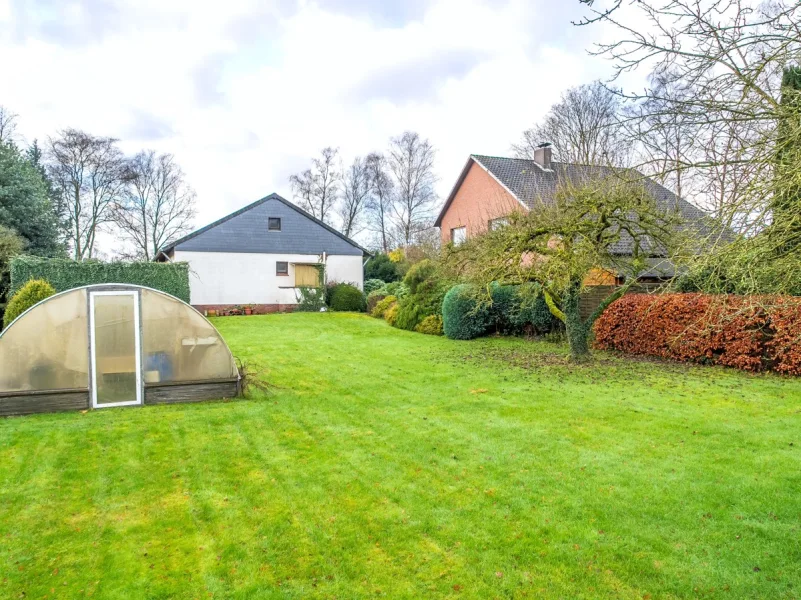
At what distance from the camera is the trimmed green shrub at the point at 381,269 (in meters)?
30.2

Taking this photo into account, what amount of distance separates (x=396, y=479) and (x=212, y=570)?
187cm

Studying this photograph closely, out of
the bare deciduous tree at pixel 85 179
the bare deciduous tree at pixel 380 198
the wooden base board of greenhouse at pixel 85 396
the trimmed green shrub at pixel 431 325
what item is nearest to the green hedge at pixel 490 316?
the trimmed green shrub at pixel 431 325

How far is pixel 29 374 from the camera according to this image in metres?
6.80

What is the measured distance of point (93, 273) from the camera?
17500 millimetres

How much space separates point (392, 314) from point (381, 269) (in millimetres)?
10734

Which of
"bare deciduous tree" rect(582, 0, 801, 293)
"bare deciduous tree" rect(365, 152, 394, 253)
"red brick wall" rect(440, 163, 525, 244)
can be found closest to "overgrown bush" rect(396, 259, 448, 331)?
"red brick wall" rect(440, 163, 525, 244)

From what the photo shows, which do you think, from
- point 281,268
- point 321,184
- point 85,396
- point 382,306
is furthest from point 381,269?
point 85,396

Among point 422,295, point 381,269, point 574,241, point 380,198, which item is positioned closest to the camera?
point 574,241

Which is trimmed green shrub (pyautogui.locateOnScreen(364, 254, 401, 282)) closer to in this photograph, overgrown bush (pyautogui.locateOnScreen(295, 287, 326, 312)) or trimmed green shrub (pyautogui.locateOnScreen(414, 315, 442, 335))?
overgrown bush (pyautogui.locateOnScreen(295, 287, 326, 312))

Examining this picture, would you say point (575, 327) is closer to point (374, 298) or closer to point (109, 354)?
point (109, 354)

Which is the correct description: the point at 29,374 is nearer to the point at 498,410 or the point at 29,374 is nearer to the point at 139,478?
the point at 139,478

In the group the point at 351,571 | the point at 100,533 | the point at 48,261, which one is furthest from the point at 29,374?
the point at 48,261

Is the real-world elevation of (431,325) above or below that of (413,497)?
above

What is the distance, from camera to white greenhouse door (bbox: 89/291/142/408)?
702 cm
